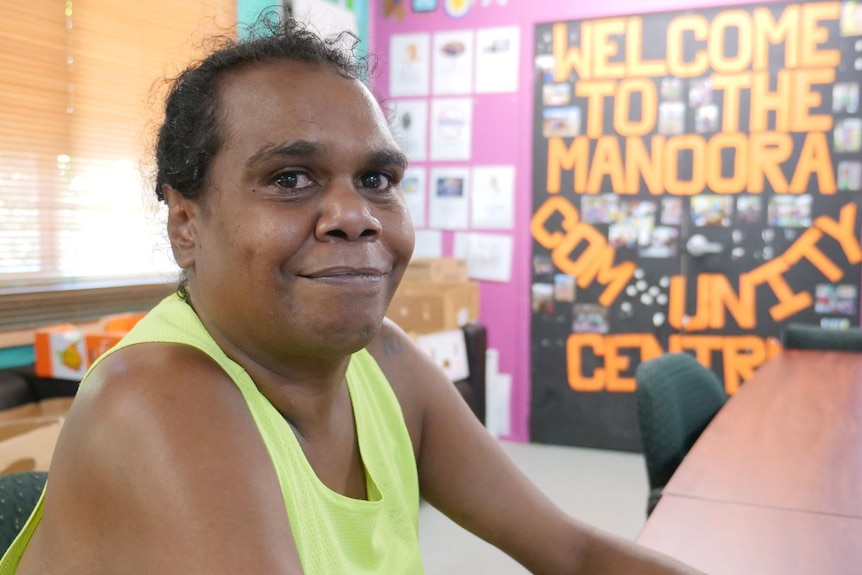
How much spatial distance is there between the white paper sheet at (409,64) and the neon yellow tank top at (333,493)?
382 centimetres

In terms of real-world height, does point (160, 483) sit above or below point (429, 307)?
above

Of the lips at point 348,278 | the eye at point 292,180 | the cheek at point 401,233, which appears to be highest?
the eye at point 292,180

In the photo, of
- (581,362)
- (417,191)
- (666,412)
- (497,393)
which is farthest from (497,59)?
(666,412)

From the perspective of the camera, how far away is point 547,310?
4.42 m

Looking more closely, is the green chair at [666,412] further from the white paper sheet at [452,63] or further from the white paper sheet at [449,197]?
the white paper sheet at [452,63]

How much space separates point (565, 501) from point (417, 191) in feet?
6.94

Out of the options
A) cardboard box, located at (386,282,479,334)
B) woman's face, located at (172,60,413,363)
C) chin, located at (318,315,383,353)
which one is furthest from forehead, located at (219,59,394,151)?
cardboard box, located at (386,282,479,334)

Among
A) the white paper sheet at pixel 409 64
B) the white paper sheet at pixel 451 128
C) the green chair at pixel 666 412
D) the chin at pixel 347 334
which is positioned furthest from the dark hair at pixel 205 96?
the white paper sheet at pixel 409 64

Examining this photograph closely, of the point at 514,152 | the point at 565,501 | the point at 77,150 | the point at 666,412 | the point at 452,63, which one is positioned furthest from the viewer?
the point at 452,63

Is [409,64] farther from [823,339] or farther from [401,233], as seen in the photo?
[401,233]

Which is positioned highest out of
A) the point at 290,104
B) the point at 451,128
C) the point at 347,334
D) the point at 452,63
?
the point at 452,63

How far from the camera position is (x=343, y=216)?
0.86 meters

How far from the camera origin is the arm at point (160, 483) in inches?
27.9

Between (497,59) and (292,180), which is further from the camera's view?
(497,59)
